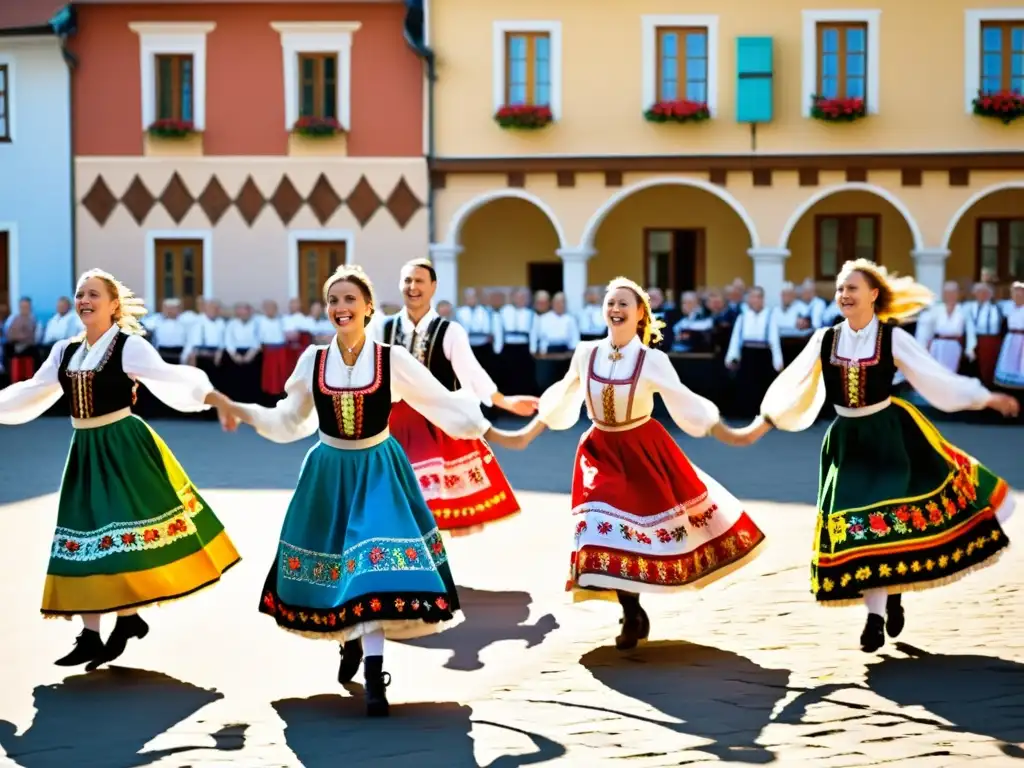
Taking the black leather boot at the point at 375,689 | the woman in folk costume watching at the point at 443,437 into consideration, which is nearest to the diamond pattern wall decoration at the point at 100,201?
the woman in folk costume watching at the point at 443,437

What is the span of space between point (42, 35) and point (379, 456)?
70.2ft

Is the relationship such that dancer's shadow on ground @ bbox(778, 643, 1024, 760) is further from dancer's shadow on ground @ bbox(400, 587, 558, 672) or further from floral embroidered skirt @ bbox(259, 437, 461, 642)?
dancer's shadow on ground @ bbox(400, 587, 558, 672)

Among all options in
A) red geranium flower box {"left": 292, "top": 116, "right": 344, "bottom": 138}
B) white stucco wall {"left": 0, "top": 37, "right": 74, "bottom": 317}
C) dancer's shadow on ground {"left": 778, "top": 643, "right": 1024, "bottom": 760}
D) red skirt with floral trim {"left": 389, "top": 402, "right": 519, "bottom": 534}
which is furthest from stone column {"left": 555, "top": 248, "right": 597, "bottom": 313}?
dancer's shadow on ground {"left": 778, "top": 643, "right": 1024, "bottom": 760}

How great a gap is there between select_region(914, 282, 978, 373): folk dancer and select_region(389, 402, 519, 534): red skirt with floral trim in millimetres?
12028

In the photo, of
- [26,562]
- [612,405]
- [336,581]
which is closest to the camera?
[336,581]

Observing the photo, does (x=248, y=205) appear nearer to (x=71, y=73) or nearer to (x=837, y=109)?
(x=71, y=73)

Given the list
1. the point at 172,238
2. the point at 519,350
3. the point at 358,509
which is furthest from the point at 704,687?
the point at 172,238

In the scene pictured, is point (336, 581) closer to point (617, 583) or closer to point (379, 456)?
point (379, 456)

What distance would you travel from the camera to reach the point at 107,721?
604 cm

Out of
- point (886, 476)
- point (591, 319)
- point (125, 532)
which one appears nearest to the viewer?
point (125, 532)

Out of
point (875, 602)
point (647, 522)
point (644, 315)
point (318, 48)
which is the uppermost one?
point (318, 48)

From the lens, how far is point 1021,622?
24.9 ft

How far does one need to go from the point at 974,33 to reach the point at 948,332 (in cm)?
644

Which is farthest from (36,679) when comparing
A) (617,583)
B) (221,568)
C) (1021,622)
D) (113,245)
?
(113,245)
